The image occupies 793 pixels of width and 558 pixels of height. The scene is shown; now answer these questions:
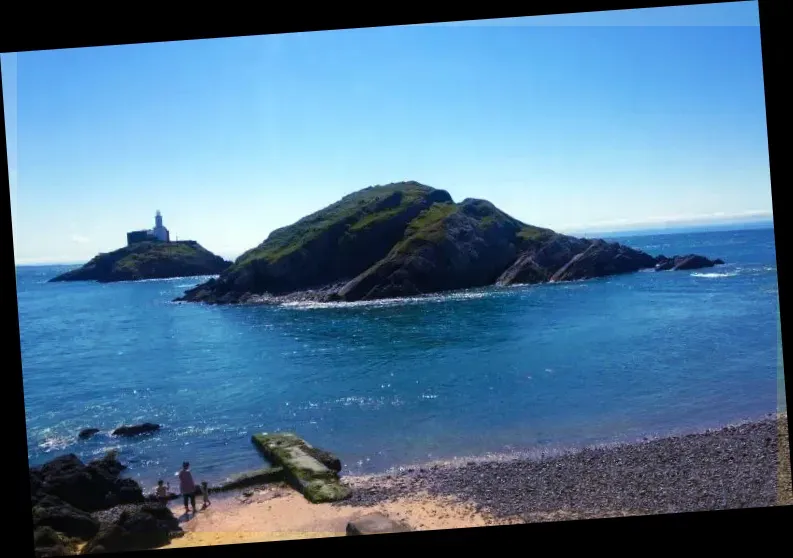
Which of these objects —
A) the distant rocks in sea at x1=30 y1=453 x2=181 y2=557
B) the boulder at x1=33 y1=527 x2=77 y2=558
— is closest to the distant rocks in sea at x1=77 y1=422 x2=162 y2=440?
the distant rocks in sea at x1=30 y1=453 x2=181 y2=557

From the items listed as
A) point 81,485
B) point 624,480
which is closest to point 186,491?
point 81,485

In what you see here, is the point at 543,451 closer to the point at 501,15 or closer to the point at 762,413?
the point at 762,413

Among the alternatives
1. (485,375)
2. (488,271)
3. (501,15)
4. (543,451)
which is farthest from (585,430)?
(501,15)

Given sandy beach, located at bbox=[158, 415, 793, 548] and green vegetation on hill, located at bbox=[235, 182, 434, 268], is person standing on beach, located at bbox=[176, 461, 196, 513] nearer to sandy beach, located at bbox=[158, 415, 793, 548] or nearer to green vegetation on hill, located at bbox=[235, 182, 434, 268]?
sandy beach, located at bbox=[158, 415, 793, 548]

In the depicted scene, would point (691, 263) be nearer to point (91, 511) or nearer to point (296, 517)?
point (296, 517)

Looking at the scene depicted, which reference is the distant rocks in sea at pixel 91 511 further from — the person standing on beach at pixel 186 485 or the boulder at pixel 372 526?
the boulder at pixel 372 526

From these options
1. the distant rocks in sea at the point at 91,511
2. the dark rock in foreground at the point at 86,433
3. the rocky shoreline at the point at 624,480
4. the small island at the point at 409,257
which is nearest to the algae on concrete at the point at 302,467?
the rocky shoreline at the point at 624,480
